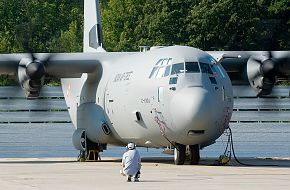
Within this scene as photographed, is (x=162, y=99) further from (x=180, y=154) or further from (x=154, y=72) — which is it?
(x=180, y=154)

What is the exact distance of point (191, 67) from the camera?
33.3 meters

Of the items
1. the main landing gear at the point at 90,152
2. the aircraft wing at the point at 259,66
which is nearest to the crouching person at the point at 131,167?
the aircraft wing at the point at 259,66

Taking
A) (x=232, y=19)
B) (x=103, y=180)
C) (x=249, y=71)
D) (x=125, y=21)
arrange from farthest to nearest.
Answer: (x=125, y=21) → (x=232, y=19) → (x=249, y=71) → (x=103, y=180)

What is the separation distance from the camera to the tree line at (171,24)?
7162cm

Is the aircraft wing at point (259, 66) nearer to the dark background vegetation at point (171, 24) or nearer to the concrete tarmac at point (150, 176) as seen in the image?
the concrete tarmac at point (150, 176)

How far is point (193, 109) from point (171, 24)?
43.4 metres

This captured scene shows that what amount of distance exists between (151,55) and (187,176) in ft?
24.0

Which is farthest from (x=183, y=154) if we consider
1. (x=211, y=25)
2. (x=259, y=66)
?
(x=211, y=25)

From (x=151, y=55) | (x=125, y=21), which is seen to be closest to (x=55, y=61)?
(x=151, y=55)

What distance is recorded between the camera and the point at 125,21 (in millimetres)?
81688

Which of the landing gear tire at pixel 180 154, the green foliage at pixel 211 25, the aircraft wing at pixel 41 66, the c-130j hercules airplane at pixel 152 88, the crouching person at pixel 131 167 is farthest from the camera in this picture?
the green foliage at pixel 211 25

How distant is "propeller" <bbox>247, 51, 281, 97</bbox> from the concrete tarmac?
2433 mm

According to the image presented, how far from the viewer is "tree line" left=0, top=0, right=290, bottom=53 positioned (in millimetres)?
71625

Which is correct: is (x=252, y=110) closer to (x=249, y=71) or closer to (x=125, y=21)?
(x=249, y=71)
